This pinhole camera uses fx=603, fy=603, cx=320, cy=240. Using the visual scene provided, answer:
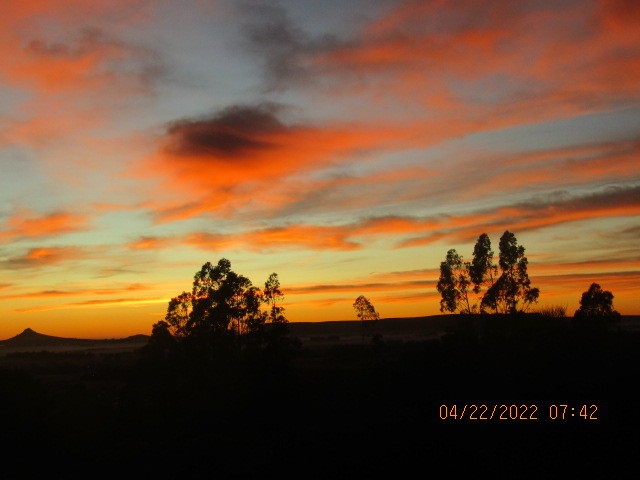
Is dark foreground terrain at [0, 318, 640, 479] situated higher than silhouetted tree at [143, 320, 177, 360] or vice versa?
silhouetted tree at [143, 320, 177, 360]

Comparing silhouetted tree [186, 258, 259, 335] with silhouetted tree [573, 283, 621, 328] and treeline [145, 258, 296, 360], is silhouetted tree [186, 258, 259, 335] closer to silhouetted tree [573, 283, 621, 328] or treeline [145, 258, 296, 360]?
treeline [145, 258, 296, 360]

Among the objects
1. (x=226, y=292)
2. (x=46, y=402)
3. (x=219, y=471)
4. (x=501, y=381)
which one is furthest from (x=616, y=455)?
(x=226, y=292)

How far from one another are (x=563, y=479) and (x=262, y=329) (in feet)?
122

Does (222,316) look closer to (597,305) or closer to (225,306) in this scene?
(225,306)

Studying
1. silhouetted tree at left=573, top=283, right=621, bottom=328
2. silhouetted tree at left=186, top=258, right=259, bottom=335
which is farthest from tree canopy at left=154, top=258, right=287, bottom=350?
silhouetted tree at left=573, top=283, right=621, bottom=328

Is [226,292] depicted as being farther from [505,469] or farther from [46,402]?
[505,469]

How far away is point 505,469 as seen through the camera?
30516 millimetres

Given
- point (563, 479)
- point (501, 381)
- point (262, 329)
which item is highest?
point (262, 329)

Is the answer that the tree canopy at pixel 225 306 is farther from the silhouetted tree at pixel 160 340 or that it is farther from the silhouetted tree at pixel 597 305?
the silhouetted tree at pixel 597 305
